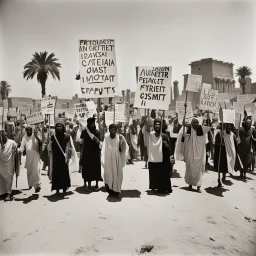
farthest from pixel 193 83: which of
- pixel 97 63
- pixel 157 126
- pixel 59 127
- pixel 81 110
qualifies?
pixel 59 127

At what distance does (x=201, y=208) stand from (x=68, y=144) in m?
3.10

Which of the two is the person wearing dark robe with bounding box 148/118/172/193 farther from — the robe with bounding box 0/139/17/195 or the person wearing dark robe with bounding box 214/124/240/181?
the robe with bounding box 0/139/17/195

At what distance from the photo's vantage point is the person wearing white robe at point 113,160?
20.3 ft

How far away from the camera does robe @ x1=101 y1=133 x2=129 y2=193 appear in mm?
6188

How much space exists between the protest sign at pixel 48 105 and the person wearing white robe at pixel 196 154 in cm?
352

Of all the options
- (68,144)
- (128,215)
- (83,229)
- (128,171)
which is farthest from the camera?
(128,171)

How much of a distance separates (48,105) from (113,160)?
2.53 m

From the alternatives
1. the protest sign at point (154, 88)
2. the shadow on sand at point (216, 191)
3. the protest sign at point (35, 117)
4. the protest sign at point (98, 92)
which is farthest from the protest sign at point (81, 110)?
the shadow on sand at point (216, 191)

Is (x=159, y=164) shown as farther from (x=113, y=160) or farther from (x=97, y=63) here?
(x=97, y=63)

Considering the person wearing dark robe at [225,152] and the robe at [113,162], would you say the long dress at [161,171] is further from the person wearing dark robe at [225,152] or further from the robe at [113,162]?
the person wearing dark robe at [225,152]

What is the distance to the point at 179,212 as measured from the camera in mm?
5434

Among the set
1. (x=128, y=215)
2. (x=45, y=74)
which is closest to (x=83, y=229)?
(x=128, y=215)

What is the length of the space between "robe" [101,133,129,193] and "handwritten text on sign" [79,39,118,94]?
4.46 ft

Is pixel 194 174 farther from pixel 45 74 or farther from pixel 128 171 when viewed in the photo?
pixel 45 74
